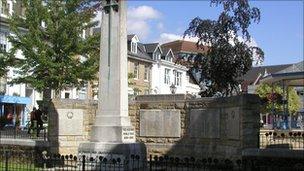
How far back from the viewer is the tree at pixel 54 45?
31656mm

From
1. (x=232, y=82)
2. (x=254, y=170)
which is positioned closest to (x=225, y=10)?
(x=232, y=82)

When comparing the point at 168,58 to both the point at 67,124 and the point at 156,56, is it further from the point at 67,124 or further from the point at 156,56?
the point at 67,124

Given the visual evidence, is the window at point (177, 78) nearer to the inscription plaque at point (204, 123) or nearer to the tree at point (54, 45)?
the tree at point (54, 45)

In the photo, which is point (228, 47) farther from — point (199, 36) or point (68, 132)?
point (68, 132)

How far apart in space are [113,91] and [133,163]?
214cm

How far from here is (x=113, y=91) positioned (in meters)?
15.3

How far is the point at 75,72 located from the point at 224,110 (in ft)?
53.8

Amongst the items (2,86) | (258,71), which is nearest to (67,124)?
(2,86)

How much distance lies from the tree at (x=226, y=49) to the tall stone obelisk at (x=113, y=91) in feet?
44.8

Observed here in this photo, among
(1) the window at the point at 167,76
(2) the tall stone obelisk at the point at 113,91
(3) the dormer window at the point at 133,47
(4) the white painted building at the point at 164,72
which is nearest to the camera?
(2) the tall stone obelisk at the point at 113,91

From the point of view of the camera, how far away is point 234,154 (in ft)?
53.7

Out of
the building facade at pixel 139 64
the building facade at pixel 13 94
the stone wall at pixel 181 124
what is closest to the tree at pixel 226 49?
the stone wall at pixel 181 124

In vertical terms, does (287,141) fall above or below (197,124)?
below

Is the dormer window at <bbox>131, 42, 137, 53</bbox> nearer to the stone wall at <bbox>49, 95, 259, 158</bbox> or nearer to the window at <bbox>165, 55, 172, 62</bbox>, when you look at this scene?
the window at <bbox>165, 55, 172, 62</bbox>
